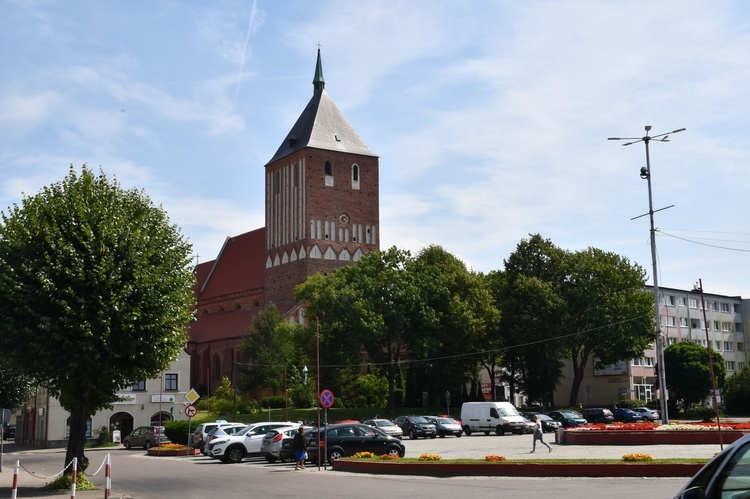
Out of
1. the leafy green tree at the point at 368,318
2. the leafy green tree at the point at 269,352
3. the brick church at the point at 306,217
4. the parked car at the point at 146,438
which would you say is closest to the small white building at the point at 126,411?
the leafy green tree at the point at 269,352

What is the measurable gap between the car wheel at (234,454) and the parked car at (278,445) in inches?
49.6

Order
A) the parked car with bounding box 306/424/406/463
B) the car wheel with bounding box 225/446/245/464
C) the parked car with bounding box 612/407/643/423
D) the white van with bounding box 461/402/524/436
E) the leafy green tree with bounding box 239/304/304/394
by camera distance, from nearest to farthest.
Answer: the parked car with bounding box 306/424/406/463
the car wheel with bounding box 225/446/245/464
the white van with bounding box 461/402/524/436
the parked car with bounding box 612/407/643/423
the leafy green tree with bounding box 239/304/304/394

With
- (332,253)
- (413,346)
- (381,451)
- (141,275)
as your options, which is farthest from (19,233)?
(332,253)

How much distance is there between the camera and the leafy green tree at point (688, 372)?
7244 centimetres

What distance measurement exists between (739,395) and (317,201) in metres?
43.7

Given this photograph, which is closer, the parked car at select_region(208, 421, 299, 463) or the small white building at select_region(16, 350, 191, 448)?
the parked car at select_region(208, 421, 299, 463)

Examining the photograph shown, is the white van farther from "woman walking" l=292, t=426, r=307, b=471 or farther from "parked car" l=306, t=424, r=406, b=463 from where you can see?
"woman walking" l=292, t=426, r=307, b=471

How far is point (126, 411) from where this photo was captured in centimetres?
6675

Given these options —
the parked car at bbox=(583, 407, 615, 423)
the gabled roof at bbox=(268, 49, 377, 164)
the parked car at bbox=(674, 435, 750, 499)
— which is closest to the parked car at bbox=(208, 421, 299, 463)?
the parked car at bbox=(674, 435, 750, 499)

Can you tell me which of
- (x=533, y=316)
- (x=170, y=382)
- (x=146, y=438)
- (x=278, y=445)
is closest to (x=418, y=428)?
(x=278, y=445)

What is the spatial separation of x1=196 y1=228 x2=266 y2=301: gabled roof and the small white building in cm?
2625

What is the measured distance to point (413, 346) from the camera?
218 feet

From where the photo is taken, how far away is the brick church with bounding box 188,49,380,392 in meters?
86.0

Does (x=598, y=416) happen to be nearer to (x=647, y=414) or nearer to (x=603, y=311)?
(x=647, y=414)
